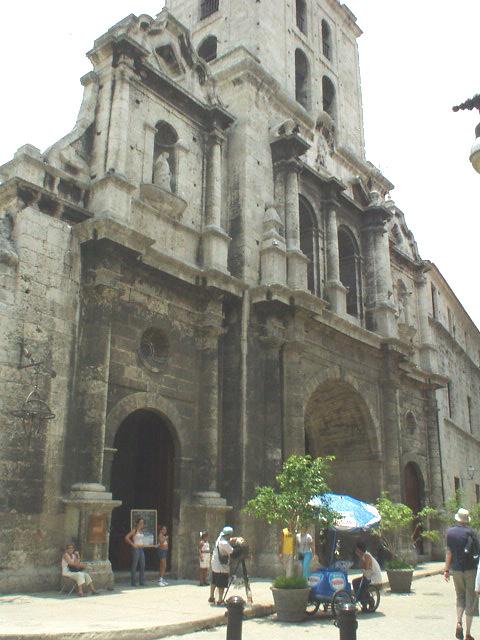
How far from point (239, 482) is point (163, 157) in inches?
314

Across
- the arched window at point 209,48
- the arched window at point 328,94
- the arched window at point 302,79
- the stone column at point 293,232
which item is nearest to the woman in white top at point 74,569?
the stone column at point 293,232

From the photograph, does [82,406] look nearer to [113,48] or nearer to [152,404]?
[152,404]

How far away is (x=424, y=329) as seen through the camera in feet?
90.0

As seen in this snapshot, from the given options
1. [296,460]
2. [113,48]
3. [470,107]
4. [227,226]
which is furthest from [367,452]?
[470,107]

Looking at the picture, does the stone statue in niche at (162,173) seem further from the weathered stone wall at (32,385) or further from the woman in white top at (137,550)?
the woman in white top at (137,550)

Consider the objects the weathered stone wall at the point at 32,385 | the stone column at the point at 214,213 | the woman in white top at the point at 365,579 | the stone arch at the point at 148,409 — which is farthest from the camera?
the stone column at the point at 214,213

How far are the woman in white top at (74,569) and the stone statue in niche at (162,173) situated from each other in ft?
27.7

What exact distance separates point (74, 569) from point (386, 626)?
5266mm

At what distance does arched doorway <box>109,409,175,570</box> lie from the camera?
1543 cm

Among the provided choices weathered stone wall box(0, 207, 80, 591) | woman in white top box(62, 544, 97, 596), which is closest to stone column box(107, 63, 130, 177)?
weathered stone wall box(0, 207, 80, 591)

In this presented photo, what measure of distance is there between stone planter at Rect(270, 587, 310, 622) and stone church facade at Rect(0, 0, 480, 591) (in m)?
3.60

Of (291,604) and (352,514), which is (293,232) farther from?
(291,604)

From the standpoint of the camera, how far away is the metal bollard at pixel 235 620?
7.15m

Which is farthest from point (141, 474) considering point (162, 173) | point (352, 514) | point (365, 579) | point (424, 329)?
point (424, 329)
